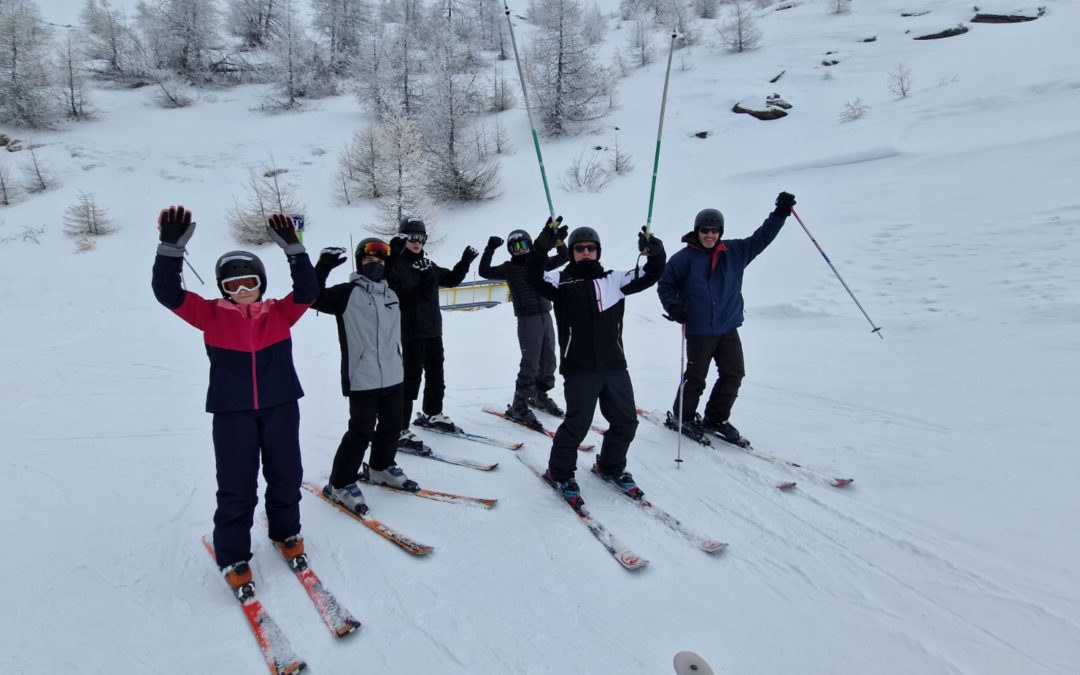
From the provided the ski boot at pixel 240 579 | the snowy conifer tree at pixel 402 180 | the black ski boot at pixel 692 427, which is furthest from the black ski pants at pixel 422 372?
the snowy conifer tree at pixel 402 180

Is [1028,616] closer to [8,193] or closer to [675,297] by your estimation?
[675,297]

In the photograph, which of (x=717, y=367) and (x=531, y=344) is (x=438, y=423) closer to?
(x=531, y=344)

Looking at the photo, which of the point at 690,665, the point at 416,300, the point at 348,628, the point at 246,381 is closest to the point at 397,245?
the point at 416,300

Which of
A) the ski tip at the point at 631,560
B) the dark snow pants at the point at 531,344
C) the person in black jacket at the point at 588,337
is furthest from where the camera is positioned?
the dark snow pants at the point at 531,344

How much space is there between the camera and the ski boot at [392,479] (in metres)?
3.88

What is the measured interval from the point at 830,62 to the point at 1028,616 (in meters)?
27.7

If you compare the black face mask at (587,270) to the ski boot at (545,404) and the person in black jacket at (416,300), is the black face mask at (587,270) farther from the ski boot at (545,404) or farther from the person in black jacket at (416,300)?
the ski boot at (545,404)

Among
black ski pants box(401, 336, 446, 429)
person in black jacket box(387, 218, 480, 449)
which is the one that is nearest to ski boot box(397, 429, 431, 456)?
person in black jacket box(387, 218, 480, 449)

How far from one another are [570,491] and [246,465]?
2.00 meters

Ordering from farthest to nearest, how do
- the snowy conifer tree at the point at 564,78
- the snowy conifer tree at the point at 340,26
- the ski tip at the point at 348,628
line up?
the snowy conifer tree at the point at 340,26, the snowy conifer tree at the point at 564,78, the ski tip at the point at 348,628

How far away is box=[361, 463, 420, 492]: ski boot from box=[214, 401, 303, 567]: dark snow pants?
96 centimetres

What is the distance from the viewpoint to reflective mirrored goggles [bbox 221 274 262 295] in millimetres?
2719

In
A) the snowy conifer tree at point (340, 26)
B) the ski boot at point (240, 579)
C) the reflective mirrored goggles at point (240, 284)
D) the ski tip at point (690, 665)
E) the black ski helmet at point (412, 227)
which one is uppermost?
the snowy conifer tree at point (340, 26)

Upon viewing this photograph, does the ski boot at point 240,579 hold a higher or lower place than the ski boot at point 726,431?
lower
